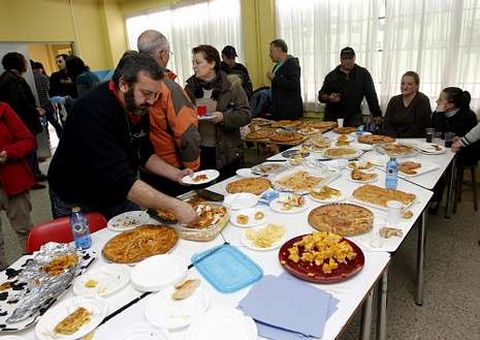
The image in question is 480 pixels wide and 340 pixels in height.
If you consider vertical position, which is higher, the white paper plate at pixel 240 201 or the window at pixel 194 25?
the window at pixel 194 25

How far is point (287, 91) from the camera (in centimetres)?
423

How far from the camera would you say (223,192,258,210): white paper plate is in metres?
1.79

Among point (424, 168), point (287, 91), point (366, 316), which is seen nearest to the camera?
point (366, 316)

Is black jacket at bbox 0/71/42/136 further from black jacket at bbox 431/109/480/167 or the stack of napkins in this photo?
black jacket at bbox 431/109/480/167

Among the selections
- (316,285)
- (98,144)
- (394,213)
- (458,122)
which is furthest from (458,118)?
(98,144)

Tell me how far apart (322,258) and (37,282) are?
1045 mm

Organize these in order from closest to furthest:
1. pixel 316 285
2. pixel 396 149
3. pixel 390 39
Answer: pixel 316 285, pixel 396 149, pixel 390 39

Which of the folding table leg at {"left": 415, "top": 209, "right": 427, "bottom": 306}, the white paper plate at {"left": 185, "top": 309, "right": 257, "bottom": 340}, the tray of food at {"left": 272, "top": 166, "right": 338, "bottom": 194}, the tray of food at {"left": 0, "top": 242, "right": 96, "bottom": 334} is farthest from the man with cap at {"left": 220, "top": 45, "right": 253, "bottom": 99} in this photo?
the white paper plate at {"left": 185, "top": 309, "right": 257, "bottom": 340}

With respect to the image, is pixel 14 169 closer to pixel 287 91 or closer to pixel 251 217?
pixel 251 217

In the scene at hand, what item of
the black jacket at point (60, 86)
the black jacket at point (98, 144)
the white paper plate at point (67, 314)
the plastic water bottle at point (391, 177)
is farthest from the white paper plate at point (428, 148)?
the black jacket at point (60, 86)

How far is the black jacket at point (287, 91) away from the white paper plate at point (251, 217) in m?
2.75

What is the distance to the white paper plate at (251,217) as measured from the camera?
1604 millimetres

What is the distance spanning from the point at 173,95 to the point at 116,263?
3.38ft

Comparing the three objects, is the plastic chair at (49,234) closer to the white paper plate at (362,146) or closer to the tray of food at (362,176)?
the tray of food at (362,176)
